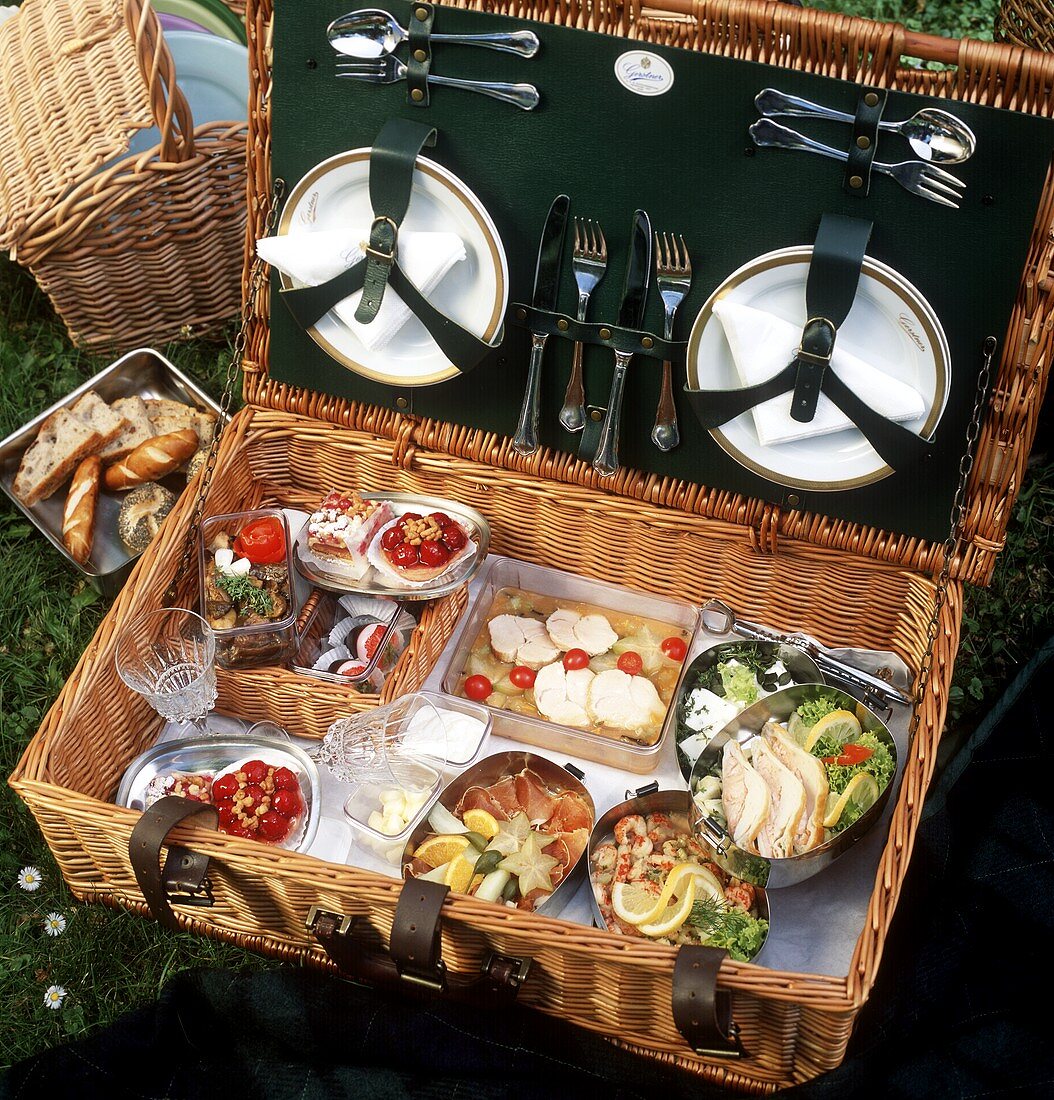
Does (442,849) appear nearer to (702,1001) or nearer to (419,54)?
(702,1001)

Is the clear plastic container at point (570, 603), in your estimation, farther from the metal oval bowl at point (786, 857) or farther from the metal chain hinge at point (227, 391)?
the metal chain hinge at point (227, 391)

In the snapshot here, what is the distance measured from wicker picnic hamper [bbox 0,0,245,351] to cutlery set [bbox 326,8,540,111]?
0.55 meters

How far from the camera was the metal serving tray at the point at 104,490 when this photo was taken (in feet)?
7.08

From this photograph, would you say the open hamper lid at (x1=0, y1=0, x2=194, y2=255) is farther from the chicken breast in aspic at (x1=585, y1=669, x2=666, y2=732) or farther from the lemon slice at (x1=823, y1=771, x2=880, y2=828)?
the lemon slice at (x1=823, y1=771, x2=880, y2=828)

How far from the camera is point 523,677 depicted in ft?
6.20

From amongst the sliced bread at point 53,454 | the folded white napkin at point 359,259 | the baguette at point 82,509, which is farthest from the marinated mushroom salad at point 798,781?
the sliced bread at point 53,454

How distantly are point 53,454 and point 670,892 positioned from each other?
56.5 inches

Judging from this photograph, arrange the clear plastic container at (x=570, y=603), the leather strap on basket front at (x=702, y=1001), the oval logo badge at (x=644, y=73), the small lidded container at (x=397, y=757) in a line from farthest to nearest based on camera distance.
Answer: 1. the clear plastic container at (x=570, y=603)
2. the small lidded container at (x=397, y=757)
3. the oval logo badge at (x=644, y=73)
4. the leather strap on basket front at (x=702, y=1001)

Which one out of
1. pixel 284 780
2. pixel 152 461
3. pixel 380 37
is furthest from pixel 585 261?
pixel 152 461

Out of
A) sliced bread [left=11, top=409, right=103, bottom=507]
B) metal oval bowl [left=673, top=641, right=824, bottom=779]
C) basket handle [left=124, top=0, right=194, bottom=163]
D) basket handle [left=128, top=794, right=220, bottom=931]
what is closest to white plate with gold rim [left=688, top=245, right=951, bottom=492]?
metal oval bowl [left=673, top=641, right=824, bottom=779]

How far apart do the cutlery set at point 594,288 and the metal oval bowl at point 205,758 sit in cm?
62

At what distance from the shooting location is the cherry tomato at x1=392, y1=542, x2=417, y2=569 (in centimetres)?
186

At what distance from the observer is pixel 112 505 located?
7.35 ft

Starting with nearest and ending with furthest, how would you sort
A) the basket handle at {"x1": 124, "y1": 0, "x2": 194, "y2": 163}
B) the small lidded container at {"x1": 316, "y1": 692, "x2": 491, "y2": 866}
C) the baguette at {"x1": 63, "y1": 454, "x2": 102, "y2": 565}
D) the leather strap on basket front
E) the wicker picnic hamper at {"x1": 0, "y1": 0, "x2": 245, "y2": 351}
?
the leather strap on basket front, the small lidded container at {"x1": 316, "y1": 692, "x2": 491, "y2": 866}, the basket handle at {"x1": 124, "y1": 0, "x2": 194, "y2": 163}, the baguette at {"x1": 63, "y1": 454, "x2": 102, "y2": 565}, the wicker picnic hamper at {"x1": 0, "y1": 0, "x2": 245, "y2": 351}
